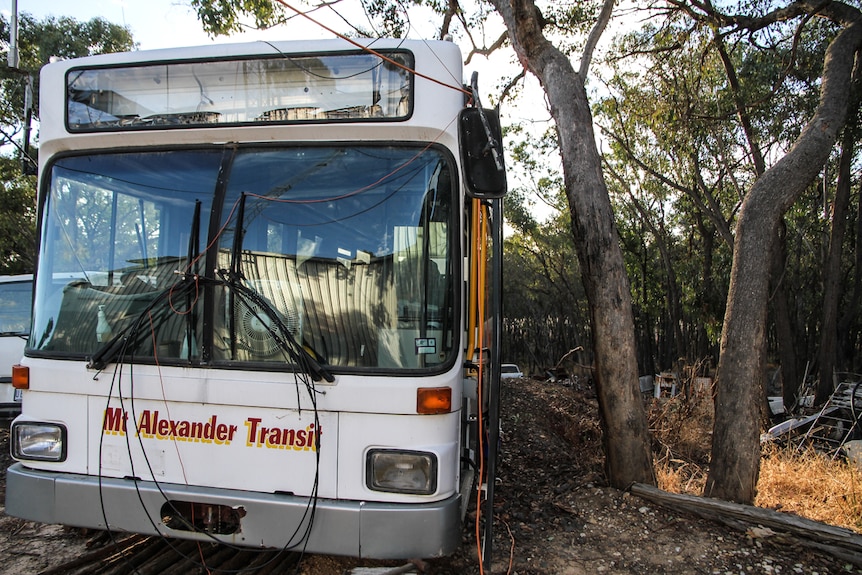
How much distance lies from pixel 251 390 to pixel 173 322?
1.85 feet

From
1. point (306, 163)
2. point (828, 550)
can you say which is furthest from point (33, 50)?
point (828, 550)

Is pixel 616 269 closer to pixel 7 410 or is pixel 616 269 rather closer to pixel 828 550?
pixel 828 550

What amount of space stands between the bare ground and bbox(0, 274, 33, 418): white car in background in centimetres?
173

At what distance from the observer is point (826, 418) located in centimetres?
1123

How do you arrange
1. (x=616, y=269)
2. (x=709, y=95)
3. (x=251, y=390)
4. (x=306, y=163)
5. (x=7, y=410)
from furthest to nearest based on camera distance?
(x=709, y=95)
(x=7, y=410)
(x=616, y=269)
(x=306, y=163)
(x=251, y=390)

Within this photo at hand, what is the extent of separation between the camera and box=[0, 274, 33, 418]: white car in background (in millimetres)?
6625

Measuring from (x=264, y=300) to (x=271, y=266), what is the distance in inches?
7.2

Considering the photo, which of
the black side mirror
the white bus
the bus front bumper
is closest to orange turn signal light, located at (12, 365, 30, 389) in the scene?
the white bus

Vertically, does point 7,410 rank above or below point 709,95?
below

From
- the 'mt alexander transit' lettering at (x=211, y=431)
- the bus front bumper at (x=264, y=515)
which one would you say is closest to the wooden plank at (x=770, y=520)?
the bus front bumper at (x=264, y=515)

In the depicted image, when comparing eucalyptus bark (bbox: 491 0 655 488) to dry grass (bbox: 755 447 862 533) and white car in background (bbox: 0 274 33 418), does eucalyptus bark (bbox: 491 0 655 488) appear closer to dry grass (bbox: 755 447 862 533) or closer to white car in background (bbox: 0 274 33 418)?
dry grass (bbox: 755 447 862 533)

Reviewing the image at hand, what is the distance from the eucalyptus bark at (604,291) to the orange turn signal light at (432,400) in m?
2.61

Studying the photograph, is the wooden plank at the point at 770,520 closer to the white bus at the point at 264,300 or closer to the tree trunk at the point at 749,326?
the tree trunk at the point at 749,326

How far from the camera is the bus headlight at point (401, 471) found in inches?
116
